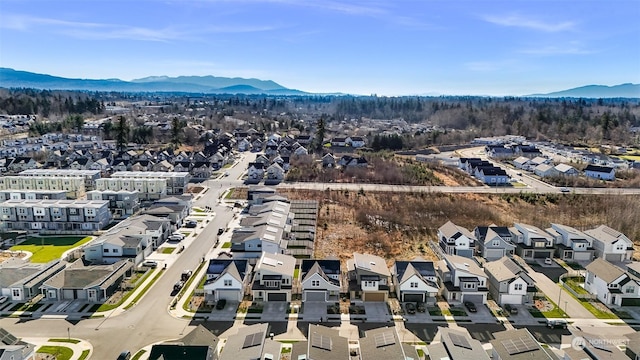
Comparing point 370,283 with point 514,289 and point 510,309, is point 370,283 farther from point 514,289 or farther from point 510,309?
point 514,289

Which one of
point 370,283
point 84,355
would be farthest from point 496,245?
point 84,355

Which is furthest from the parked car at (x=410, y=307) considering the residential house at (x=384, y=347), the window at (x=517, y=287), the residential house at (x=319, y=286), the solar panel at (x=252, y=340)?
the solar panel at (x=252, y=340)

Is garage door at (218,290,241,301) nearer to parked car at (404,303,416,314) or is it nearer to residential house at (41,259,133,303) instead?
residential house at (41,259,133,303)

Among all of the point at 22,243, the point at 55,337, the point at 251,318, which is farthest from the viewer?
the point at 22,243

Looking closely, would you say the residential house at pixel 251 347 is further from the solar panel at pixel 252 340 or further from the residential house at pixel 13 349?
the residential house at pixel 13 349

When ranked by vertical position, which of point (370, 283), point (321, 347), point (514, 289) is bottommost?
point (514, 289)

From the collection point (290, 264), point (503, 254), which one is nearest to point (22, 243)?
point (290, 264)

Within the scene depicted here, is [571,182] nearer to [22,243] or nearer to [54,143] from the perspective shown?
[22,243]

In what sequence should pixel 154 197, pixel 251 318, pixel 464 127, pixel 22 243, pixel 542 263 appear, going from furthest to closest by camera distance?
pixel 464 127
pixel 154 197
pixel 22 243
pixel 542 263
pixel 251 318
